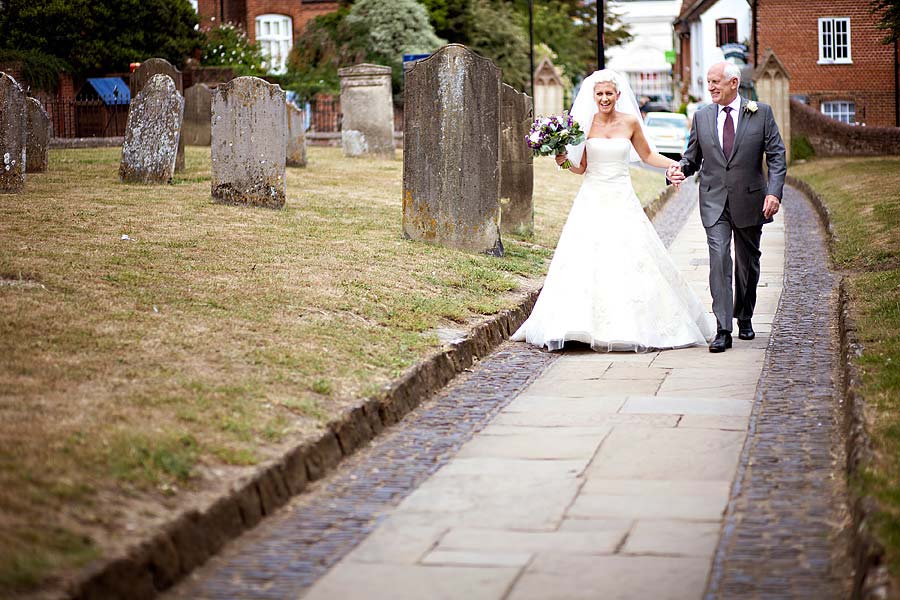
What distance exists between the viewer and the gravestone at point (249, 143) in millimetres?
14062

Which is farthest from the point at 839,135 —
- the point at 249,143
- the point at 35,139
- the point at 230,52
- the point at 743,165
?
the point at 743,165

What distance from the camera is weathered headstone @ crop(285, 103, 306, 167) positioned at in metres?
21.5

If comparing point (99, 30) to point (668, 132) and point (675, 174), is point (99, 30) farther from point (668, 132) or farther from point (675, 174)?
point (675, 174)

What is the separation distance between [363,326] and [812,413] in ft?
9.93

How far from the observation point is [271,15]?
49.8 metres

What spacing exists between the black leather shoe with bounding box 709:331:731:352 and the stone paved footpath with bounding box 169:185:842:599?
3.16ft

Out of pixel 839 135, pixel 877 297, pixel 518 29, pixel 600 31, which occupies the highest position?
pixel 518 29

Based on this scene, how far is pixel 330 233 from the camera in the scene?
1248cm

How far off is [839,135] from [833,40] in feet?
48.3

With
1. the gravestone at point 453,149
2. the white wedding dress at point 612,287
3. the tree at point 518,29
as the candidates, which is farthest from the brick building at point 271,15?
the white wedding dress at point 612,287

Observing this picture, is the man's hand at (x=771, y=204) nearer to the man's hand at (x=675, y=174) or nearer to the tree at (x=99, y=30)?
the man's hand at (x=675, y=174)

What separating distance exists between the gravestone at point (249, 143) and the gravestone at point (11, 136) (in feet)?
7.08

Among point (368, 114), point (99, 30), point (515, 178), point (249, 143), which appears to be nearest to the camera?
point (249, 143)

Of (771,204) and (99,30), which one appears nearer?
(771,204)
